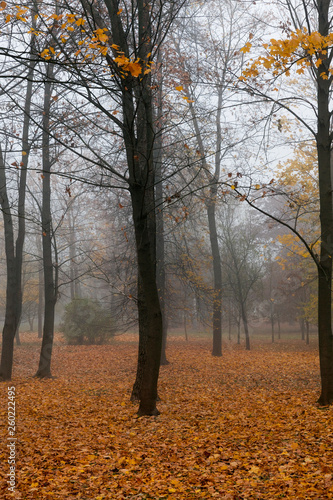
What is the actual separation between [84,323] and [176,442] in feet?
50.9

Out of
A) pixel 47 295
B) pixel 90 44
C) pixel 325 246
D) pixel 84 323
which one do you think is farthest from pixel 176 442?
pixel 84 323

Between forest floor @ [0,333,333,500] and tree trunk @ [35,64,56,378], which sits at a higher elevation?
tree trunk @ [35,64,56,378]

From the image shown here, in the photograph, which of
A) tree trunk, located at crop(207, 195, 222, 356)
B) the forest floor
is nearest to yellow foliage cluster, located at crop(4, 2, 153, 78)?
the forest floor

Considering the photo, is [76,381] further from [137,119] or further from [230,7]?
[230,7]

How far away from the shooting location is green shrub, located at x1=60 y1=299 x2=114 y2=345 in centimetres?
1959

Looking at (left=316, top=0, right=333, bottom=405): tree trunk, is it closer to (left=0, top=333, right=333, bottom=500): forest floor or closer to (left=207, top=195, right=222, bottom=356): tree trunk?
(left=0, top=333, right=333, bottom=500): forest floor

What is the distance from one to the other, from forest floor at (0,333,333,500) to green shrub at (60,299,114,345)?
10.5 m

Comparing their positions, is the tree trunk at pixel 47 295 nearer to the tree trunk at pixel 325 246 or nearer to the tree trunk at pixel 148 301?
the tree trunk at pixel 148 301

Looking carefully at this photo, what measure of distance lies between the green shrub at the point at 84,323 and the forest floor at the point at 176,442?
1047 cm

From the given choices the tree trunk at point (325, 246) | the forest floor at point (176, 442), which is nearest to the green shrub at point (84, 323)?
the forest floor at point (176, 442)

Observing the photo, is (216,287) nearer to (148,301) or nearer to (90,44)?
(148,301)

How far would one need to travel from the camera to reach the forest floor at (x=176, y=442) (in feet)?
11.6

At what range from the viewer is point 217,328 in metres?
15.2

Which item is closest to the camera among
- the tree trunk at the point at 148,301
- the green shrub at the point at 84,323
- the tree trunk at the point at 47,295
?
the tree trunk at the point at 148,301
